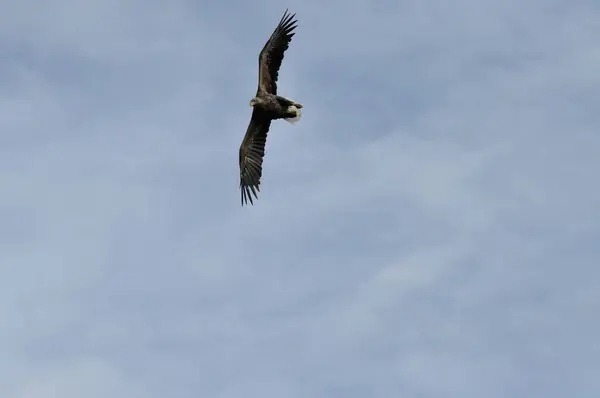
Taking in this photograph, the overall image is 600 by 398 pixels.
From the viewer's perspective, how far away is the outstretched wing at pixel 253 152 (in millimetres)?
52562

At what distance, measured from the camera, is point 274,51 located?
51.5 metres

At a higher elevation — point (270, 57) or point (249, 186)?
point (270, 57)

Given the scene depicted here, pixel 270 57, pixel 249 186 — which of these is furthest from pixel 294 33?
pixel 249 186

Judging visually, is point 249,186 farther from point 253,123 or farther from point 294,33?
point 294,33

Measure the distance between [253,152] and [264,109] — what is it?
1.87 meters

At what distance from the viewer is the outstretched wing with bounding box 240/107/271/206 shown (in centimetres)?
5256

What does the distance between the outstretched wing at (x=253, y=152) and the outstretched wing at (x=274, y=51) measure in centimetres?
160

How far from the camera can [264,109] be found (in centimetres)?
5203

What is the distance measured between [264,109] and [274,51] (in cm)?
210

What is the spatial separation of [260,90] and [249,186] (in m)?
3.47

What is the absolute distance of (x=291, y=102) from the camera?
52.2 meters

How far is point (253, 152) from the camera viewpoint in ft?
174

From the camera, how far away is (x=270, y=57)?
5150 centimetres

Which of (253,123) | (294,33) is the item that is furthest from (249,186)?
(294,33)
